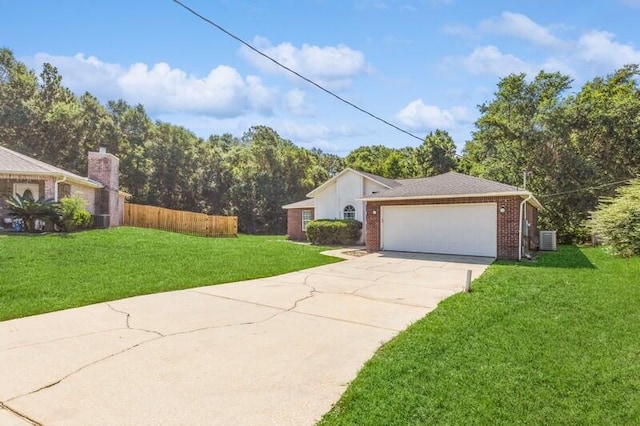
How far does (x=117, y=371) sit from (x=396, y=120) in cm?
1163

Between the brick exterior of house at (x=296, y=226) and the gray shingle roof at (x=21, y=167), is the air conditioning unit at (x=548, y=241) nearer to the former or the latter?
the brick exterior of house at (x=296, y=226)

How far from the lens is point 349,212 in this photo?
20125 millimetres

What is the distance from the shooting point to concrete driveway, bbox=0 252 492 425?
9.78ft

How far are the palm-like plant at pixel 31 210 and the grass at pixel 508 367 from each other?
1491cm

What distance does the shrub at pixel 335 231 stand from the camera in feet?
62.0

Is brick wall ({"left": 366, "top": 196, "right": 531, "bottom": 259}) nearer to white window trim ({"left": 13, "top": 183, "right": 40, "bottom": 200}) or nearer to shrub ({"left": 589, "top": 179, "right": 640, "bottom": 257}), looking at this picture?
shrub ({"left": 589, "top": 179, "right": 640, "bottom": 257})

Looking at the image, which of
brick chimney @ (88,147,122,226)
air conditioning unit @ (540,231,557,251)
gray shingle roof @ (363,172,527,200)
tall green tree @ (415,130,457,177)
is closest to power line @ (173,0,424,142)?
gray shingle roof @ (363,172,527,200)

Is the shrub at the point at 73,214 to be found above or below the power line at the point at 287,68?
below

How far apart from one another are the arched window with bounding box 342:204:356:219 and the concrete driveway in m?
12.4

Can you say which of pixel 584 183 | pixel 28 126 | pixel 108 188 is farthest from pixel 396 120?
pixel 28 126

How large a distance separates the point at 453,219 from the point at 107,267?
1103 cm

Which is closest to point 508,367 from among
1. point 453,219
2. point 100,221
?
point 453,219

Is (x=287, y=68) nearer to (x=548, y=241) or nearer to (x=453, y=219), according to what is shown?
(x=453, y=219)

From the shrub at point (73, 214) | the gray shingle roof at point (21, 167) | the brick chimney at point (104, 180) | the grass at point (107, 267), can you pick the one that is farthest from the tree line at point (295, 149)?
the grass at point (107, 267)
